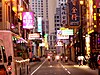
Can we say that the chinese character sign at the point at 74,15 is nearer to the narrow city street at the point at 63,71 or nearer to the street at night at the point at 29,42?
the street at night at the point at 29,42

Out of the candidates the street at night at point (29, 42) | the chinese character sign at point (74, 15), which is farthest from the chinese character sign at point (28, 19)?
the chinese character sign at point (74, 15)

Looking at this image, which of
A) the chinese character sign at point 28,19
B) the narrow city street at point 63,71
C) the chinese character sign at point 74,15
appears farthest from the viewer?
the chinese character sign at point 74,15

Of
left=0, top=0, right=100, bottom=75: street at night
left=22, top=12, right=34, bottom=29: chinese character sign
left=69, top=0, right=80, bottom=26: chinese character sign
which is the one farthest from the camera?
left=69, top=0, right=80, bottom=26: chinese character sign

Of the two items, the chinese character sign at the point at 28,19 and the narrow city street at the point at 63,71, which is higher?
the chinese character sign at the point at 28,19

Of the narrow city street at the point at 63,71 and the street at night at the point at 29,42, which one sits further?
the narrow city street at the point at 63,71

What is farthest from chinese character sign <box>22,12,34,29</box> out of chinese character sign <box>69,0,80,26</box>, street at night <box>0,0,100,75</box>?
chinese character sign <box>69,0,80,26</box>

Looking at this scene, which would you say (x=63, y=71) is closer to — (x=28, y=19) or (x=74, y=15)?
(x=28, y=19)

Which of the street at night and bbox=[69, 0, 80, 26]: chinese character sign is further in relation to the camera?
bbox=[69, 0, 80, 26]: chinese character sign

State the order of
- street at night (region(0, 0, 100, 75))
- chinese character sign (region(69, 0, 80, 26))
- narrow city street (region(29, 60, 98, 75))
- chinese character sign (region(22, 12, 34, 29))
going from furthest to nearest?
chinese character sign (region(69, 0, 80, 26)) → chinese character sign (region(22, 12, 34, 29)) → narrow city street (region(29, 60, 98, 75)) → street at night (region(0, 0, 100, 75))

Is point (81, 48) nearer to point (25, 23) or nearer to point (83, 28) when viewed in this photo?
A: point (83, 28)

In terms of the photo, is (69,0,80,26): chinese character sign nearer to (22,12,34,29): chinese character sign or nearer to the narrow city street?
the narrow city street

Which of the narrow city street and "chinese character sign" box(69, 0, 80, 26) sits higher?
"chinese character sign" box(69, 0, 80, 26)

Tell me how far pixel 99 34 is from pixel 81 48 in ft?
80.4

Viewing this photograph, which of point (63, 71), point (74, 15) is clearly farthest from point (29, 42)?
point (63, 71)
